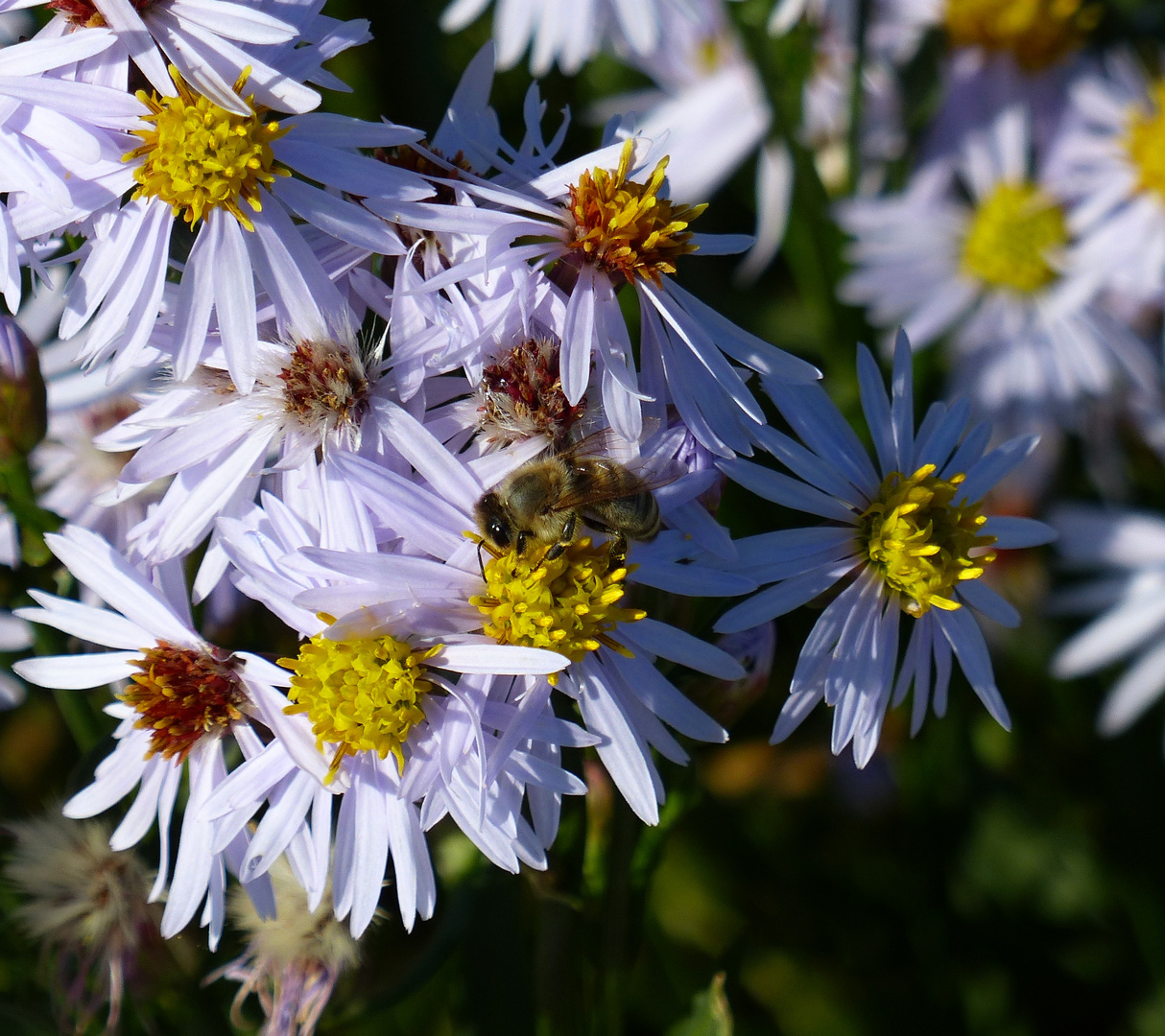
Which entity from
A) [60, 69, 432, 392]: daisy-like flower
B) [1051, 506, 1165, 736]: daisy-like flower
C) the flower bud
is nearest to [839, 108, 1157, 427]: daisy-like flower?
[1051, 506, 1165, 736]: daisy-like flower

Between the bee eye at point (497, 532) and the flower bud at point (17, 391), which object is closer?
the bee eye at point (497, 532)

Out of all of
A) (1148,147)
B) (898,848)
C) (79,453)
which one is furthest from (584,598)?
(1148,147)

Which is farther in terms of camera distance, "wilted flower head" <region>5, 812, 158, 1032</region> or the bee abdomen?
"wilted flower head" <region>5, 812, 158, 1032</region>

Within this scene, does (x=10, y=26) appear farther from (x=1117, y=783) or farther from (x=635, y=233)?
(x=1117, y=783)

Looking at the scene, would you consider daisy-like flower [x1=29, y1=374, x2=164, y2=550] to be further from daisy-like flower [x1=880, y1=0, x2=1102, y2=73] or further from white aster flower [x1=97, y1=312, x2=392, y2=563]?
daisy-like flower [x1=880, y1=0, x2=1102, y2=73]

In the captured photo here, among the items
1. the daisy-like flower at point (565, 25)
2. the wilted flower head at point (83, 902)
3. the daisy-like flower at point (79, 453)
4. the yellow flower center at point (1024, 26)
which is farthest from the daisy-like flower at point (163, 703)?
the yellow flower center at point (1024, 26)

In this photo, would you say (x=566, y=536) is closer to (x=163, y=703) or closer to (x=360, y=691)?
(x=360, y=691)

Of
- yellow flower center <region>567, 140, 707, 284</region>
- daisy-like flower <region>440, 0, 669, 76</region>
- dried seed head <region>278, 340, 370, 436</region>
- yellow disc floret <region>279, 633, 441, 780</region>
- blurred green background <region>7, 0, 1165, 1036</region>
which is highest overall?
yellow flower center <region>567, 140, 707, 284</region>

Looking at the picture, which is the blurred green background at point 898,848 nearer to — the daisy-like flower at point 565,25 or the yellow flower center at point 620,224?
the daisy-like flower at point 565,25
